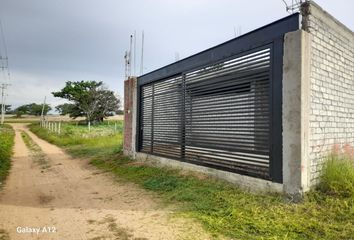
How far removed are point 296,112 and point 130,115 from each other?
7.24m

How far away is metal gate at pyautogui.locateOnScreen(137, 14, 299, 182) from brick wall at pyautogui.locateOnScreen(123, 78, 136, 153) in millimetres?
2010

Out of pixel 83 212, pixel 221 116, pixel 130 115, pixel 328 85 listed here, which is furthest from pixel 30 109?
pixel 328 85

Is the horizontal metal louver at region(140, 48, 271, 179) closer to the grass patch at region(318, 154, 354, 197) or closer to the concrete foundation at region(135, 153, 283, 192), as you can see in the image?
the concrete foundation at region(135, 153, 283, 192)

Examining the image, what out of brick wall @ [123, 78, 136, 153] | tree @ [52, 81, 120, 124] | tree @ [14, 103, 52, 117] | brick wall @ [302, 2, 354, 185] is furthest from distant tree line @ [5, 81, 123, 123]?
tree @ [14, 103, 52, 117]

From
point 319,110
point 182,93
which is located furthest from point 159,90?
point 319,110

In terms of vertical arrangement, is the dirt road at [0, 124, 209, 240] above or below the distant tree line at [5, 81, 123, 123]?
below

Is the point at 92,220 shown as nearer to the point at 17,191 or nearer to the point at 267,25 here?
the point at 17,191

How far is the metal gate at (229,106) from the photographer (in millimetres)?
4988

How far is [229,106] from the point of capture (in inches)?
238

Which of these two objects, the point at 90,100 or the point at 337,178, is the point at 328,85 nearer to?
the point at 337,178

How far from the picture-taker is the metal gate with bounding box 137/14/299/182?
16.4 ft

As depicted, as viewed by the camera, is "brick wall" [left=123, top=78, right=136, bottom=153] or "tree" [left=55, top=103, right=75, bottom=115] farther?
"tree" [left=55, top=103, right=75, bottom=115]

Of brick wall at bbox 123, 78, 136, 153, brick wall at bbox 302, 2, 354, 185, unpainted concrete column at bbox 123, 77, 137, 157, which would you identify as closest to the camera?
brick wall at bbox 302, 2, 354, 185

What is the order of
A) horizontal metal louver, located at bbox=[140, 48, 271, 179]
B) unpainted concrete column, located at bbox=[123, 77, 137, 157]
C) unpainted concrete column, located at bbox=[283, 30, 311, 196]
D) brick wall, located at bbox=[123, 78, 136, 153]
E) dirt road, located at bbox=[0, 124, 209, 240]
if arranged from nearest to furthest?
dirt road, located at bbox=[0, 124, 209, 240], unpainted concrete column, located at bbox=[283, 30, 311, 196], horizontal metal louver, located at bbox=[140, 48, 271, 179], unpainted concrete column, located at bbox=[123, 77, 137, 157], brick wall, located at bbox=[123, 78, 136, 153]
